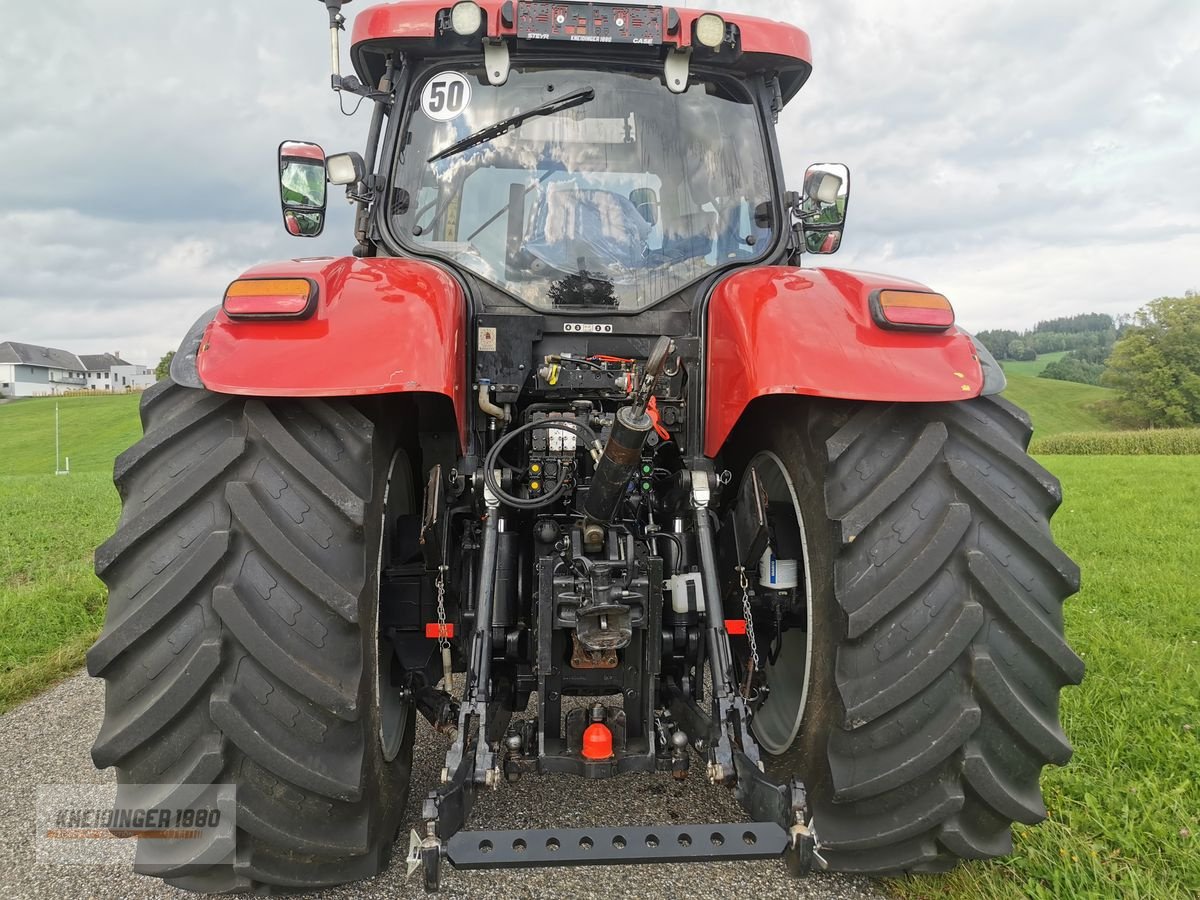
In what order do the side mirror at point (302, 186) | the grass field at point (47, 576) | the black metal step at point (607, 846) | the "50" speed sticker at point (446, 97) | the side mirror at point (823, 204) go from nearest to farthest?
the black metal step at point (607, 846) < the "50" speed sticker at point (446, 97) < the side mirror at point (302, 186) < the side mirror at point (823, 204) < the grass field at point (47, 576)

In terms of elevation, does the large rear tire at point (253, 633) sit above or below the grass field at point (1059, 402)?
above

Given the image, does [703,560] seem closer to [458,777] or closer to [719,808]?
[458,777]

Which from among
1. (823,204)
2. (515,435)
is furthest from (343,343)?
(823,204)

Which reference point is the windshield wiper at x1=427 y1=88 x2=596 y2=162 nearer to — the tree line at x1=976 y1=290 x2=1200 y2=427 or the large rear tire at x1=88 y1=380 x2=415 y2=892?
the large rear tire at x1=88 y1=380 x2=415 y2=892

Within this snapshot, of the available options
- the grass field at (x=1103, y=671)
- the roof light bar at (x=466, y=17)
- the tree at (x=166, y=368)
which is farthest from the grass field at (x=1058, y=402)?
the roof light bar at (x=466, y=17)

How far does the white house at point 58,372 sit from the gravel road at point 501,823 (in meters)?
82.3

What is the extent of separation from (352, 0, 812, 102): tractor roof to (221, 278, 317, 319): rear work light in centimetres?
128

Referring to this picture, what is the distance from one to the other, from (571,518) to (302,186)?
1766 millimetres

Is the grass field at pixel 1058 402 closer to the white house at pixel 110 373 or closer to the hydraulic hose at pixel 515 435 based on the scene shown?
the hydraulic hose at pixel 515 435

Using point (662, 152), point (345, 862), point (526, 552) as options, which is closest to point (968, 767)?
point (526, 552)

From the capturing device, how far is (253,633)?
1.77 metres

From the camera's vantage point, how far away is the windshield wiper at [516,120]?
110 inches

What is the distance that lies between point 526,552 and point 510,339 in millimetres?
696

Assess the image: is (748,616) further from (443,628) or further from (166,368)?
(166,368)
